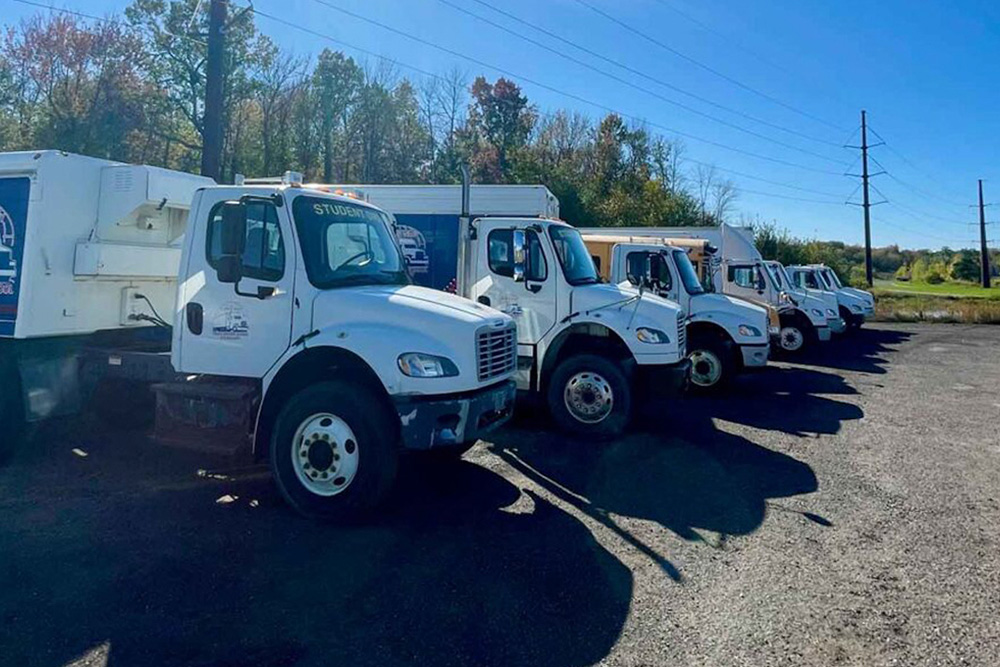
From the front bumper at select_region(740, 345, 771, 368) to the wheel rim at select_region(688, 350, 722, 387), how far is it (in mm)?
454

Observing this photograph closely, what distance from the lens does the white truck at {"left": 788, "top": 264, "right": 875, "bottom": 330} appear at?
19.7 meters

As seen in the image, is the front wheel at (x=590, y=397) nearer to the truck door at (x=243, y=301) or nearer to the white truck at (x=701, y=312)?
the white truck at (x=701, y=312)

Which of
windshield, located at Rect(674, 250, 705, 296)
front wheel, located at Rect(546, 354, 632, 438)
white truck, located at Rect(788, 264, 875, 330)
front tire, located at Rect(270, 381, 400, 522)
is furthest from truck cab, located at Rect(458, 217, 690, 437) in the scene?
white truck, located at Rect(788, 264, 875, 330)

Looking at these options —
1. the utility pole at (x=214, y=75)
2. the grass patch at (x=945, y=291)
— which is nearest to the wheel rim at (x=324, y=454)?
the utility pole at (x=214, y=75)

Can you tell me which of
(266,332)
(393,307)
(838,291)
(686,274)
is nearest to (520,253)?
(393,307)

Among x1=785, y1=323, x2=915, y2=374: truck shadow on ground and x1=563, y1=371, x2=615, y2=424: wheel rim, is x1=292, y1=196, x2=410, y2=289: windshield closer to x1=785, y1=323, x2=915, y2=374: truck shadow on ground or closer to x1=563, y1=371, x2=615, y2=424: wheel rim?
x1=563, y1=371, x2=615, y2=424: wheel rim

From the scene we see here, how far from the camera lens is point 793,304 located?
16.7 meters

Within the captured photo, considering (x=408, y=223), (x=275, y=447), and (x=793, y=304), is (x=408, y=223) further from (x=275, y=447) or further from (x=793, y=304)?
(x=793, y=304)

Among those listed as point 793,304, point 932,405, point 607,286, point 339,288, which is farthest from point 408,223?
point 793,304

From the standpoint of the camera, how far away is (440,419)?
4.77m

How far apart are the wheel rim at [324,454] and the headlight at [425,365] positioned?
0.67 metres

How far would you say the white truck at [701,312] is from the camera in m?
10.5

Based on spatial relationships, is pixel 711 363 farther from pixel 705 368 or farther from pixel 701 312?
pixel 701 312

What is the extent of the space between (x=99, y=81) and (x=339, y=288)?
30081 mm
